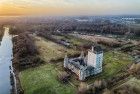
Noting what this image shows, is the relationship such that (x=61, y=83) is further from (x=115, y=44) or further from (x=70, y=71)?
(x=115, y=44)

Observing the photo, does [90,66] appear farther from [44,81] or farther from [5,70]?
[5,70]

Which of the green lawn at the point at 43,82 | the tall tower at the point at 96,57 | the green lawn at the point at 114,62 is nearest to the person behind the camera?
the green lawn at the point at 43,82

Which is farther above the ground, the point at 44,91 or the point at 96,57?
the point at 96,57

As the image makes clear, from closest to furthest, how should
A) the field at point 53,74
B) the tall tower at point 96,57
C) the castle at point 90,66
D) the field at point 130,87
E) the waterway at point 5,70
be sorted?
1. the field at point 130,87
2. the field at point 53,74
3. the waterway at point 5,70
4. the castle at point 90,66
5. the tall tower at point 96,57

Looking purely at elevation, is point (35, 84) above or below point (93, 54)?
below

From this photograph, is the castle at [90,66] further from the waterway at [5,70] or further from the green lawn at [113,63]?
the waterway at [5,70]

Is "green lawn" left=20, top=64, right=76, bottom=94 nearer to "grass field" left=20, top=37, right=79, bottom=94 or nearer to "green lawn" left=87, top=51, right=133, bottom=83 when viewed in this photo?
"grass field" left=20, top=37, right=79, bottom=94

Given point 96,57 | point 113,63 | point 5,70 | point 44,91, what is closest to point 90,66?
point 96,57

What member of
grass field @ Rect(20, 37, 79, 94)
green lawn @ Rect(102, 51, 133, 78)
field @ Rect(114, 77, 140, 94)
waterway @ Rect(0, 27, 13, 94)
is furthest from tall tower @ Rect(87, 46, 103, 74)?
waterway @ Rect(0, 27, 13, 94)

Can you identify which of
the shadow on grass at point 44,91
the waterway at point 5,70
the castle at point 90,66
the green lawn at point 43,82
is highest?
the castle at point 90,66

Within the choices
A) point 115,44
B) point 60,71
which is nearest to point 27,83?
point 60,71

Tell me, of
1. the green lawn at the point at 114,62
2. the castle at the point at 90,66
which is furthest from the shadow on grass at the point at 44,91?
the green lawn at the point at 114,62
